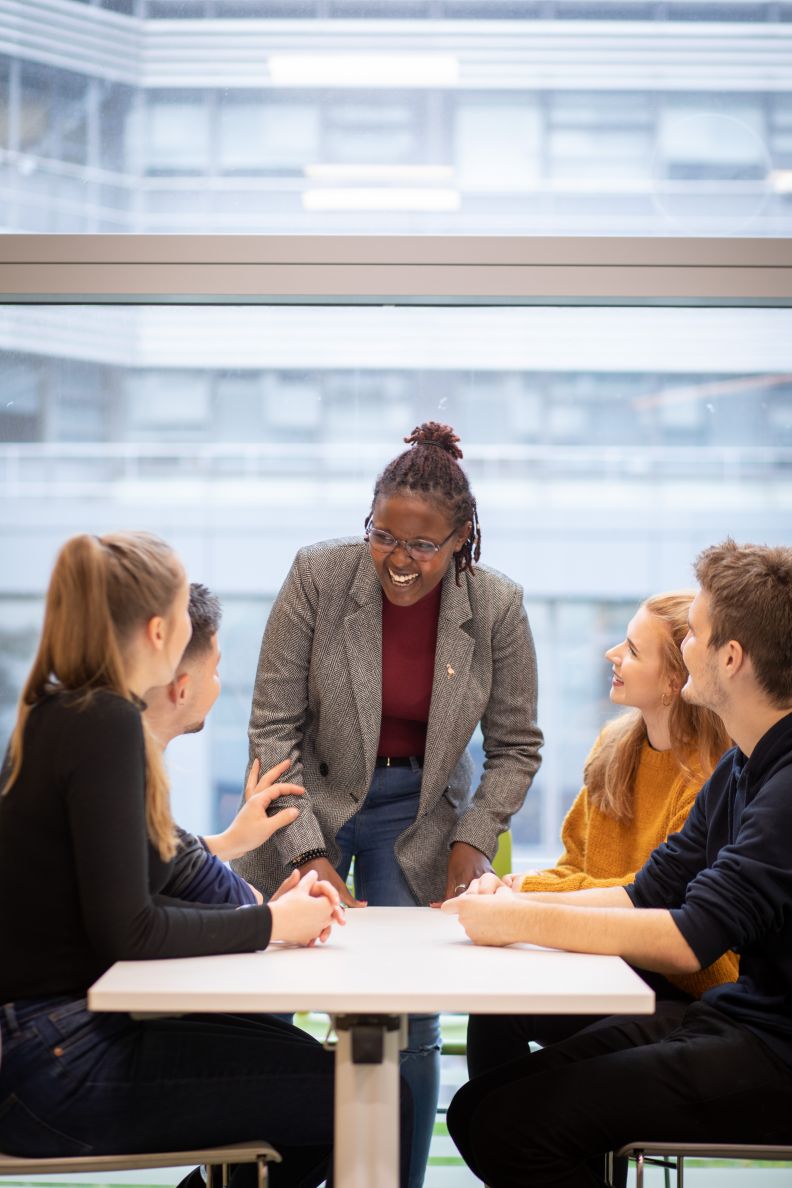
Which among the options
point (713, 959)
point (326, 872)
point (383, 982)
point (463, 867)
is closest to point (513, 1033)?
point (463, 867)

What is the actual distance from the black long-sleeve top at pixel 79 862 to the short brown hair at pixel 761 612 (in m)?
0.94

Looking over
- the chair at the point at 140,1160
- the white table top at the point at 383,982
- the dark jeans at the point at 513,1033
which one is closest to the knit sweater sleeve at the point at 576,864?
the dark jeans at the point at 513,1033

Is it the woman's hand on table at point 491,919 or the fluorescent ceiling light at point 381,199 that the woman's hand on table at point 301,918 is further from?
the fluorescent ceiling light at point 381,199

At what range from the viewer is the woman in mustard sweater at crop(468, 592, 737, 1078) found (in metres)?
2.44

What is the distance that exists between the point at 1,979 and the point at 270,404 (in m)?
2.07

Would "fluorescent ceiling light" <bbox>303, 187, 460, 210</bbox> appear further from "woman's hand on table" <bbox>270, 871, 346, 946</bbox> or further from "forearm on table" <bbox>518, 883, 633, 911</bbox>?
"woman's hand on table" <bbox>270, 871, 346, 946</bbox>

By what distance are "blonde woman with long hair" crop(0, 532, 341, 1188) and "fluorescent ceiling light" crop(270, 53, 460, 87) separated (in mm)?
1998

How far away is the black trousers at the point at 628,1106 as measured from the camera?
70.3 inches

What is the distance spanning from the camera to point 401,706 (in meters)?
2.63

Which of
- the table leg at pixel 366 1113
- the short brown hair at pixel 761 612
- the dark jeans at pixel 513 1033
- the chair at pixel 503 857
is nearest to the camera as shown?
the table leg at pixel 366 1113

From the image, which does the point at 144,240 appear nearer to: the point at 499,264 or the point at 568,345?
the point at 499,264

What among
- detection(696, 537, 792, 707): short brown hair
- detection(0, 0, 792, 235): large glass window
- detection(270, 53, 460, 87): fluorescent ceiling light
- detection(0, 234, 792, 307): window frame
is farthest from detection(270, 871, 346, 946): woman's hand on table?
detection(270, 53, 460, 87): fluorescent ceiling light

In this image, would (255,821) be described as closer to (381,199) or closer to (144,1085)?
(144,1085)

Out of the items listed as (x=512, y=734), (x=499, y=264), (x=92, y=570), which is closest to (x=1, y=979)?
(x=92, y=570)
